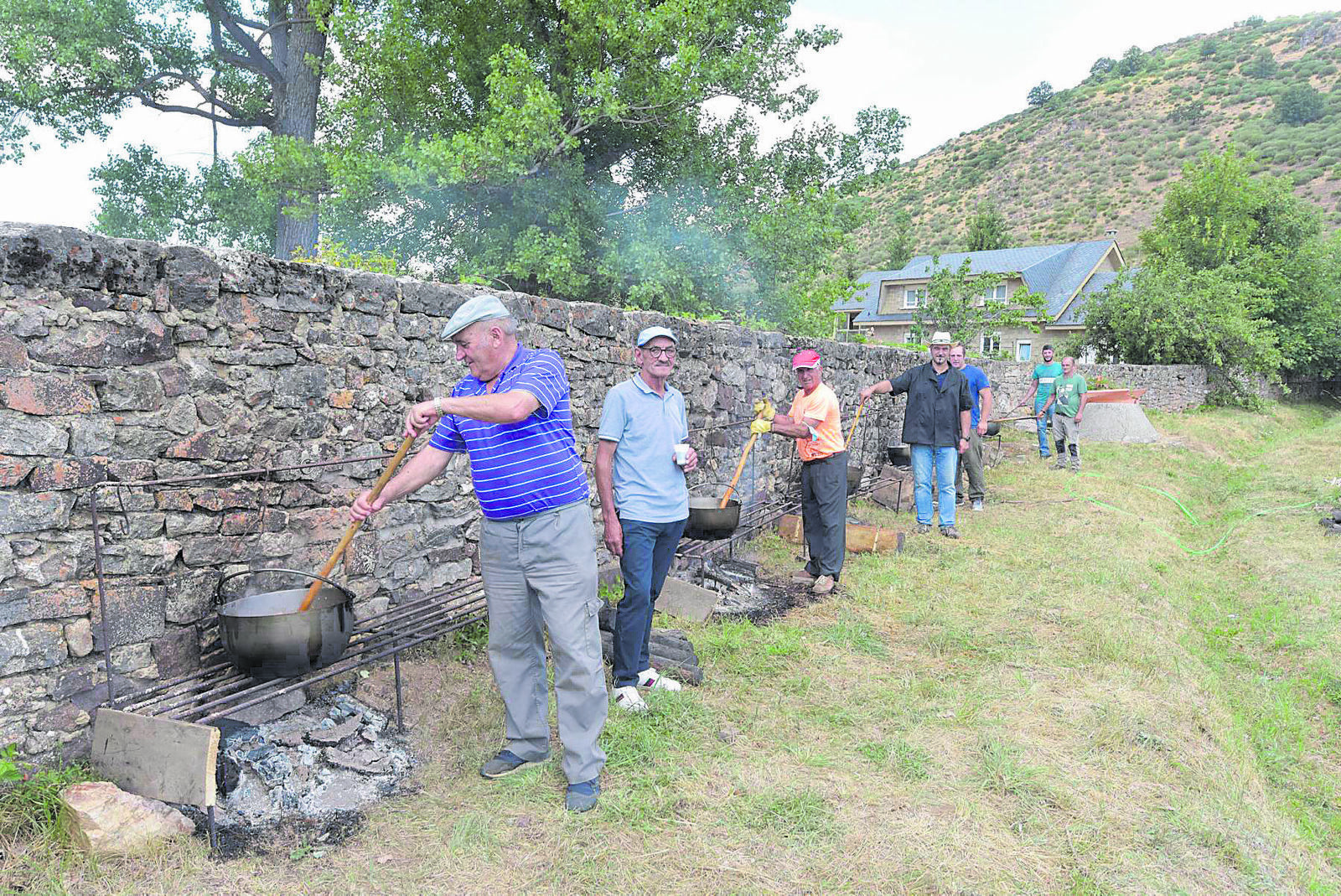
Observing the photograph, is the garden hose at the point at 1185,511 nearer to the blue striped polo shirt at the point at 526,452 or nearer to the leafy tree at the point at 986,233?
the blue striped polo shirt at the point at 526,452

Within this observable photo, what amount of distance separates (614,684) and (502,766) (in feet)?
2.98

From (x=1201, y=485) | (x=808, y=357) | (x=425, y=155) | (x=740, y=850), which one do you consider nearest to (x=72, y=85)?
(x=425, y=155)

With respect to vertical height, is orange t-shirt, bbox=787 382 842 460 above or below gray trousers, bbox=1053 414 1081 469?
above

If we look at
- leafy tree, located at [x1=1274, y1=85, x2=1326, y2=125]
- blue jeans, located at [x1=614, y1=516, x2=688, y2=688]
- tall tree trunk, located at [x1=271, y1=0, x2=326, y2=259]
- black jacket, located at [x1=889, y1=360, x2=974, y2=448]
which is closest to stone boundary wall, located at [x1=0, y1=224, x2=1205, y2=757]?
blue jeans, located at [x1=614, y1=516, x2=688, y2=688]

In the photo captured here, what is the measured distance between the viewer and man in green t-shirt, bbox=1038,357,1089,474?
12.0 meters

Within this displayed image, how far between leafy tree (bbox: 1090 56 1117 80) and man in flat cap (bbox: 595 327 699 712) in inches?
3966

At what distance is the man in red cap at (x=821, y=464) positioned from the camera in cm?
600

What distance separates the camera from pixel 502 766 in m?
3.29

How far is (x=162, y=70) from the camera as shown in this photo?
1474 centimetres

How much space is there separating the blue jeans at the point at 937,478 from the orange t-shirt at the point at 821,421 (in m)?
2.26

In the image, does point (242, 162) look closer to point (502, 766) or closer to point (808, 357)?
point (808, 357)

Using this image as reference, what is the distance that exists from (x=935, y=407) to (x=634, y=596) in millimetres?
4732

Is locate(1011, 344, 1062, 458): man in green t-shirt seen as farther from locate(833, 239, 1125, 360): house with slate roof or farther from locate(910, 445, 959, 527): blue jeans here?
locate(833, 239, 1125, 360): house with slate roof

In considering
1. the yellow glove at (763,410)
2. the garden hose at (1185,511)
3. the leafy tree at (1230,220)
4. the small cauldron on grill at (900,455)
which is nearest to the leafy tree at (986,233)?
the leafy tree at (1230,220)
